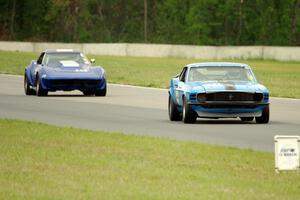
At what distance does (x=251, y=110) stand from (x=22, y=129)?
15.5 ft

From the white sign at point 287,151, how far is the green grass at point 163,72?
21110 mm

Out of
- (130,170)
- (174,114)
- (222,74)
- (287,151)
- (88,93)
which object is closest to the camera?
(287,151)

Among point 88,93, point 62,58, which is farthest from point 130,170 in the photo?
point 62,58

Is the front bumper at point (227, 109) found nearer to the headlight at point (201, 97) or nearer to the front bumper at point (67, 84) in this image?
the headlight at point (201, 97)

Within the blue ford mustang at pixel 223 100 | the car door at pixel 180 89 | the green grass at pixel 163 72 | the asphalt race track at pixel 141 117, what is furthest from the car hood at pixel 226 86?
the green grass at pixel 163 72

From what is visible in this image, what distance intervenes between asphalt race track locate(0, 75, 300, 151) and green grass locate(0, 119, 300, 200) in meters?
1.60

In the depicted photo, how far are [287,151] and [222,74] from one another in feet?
34.9

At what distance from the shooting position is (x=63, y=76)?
31891 millimetres

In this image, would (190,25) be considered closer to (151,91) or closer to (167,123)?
(151,91)

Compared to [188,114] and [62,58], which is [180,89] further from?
[62,58]

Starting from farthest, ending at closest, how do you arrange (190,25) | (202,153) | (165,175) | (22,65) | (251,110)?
(190,25) < (22,65) < (251,110) < (202,153) < (165,175)

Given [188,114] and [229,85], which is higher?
[229,85]

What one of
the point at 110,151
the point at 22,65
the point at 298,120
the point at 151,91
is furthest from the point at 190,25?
the point at 110,151

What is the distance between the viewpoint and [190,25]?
101m
